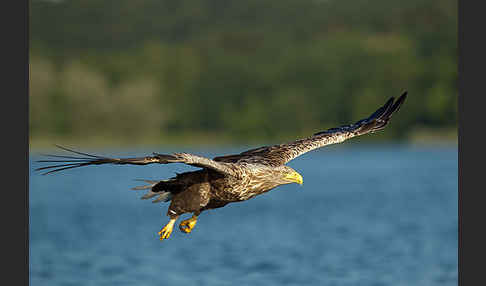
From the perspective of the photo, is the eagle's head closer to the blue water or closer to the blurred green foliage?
the blue water

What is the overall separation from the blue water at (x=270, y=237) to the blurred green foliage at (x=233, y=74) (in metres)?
24.8

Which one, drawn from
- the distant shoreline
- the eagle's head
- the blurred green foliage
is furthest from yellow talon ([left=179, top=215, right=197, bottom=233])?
the blurred green foliage

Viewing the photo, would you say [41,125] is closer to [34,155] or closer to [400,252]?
[34,155]

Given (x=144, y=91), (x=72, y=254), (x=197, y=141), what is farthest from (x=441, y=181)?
(x=144, y=91)

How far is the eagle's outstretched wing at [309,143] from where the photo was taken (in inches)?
380

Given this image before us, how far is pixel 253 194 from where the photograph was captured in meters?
8.59

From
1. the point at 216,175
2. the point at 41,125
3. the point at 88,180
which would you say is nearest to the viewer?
the point at 216,175

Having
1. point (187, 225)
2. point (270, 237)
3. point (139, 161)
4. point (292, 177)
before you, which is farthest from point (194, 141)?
point (139, 161)

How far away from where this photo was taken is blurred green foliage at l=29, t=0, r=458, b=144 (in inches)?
2689

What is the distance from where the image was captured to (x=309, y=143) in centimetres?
1038

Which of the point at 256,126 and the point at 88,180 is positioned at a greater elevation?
the point at 256,126

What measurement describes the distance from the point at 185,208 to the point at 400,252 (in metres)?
12.9

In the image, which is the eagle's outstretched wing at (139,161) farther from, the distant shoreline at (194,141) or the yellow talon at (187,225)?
the distant shoreline at (194,141)

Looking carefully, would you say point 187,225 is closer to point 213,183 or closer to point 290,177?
point 213,183
